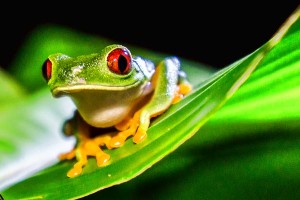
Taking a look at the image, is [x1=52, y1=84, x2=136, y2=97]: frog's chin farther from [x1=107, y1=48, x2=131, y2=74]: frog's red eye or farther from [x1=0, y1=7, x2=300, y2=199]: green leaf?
[x1=0, y1=7, x2=300, y2=199]: green leaf

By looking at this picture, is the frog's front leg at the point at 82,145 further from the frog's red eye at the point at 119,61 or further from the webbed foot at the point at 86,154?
the frog's red eye at the point at 119,61

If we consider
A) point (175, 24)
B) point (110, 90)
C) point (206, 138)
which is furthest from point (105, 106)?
point (175, 24)

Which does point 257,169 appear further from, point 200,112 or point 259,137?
point 200,112

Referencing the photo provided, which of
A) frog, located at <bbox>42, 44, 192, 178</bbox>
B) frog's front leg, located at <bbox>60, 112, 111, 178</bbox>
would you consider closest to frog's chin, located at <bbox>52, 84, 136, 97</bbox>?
frog, located at <bbox>42, 44, 192, 178</bbox>

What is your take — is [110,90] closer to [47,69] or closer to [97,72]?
[97,72]

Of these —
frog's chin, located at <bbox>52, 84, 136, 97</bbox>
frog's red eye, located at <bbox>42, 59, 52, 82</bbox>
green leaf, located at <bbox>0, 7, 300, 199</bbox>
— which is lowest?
green leaf, located at <bbox>0, 7, 300, 199</bbox>
